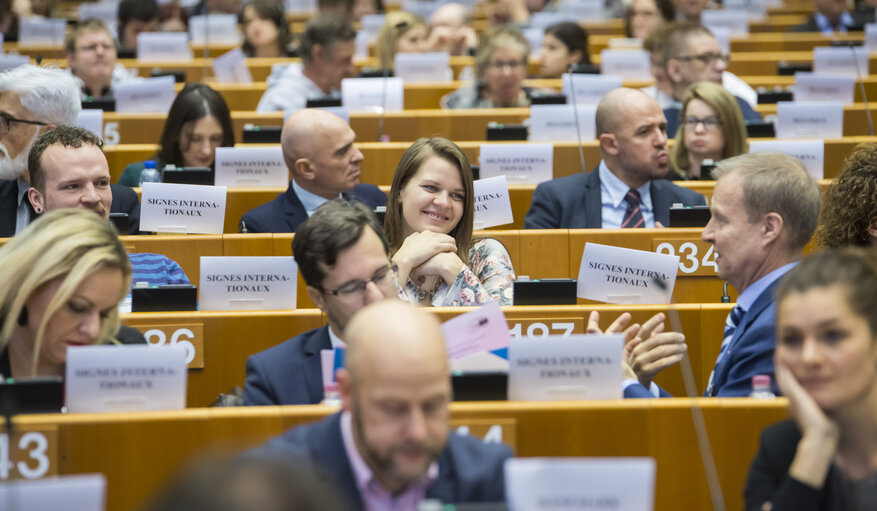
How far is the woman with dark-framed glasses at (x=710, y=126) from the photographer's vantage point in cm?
562

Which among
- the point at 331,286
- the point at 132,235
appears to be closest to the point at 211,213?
the point at 132,235

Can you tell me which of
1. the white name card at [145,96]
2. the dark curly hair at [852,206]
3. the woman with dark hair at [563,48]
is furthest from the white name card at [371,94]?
the dark curly hair at [852,206]

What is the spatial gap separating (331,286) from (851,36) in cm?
761

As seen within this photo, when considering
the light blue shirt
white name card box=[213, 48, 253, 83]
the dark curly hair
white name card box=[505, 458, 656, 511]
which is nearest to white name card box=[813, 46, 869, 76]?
the light blue shirt

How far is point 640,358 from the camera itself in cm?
318

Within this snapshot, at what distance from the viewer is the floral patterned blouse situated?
12.5ft

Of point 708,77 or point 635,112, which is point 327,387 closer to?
point 635,112

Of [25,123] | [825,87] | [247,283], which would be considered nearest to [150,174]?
[25,123]

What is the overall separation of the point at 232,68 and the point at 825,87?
3983 millimetres

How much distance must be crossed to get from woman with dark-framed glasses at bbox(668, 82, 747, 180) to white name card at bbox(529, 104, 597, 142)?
68 centimetres

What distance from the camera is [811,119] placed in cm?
639

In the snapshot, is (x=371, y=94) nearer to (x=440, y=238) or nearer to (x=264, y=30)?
(x=264, y=30)

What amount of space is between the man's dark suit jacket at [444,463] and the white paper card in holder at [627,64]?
622cm

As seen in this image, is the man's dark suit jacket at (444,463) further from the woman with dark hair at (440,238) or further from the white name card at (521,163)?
the white name card at (521,163)
